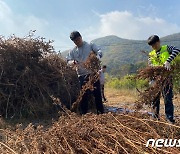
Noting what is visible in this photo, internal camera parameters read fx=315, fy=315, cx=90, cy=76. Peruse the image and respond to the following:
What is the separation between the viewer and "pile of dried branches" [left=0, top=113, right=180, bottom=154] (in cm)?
298

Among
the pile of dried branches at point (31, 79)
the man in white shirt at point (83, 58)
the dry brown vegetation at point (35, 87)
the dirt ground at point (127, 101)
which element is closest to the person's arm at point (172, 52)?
the dirt ground at point (127, 101)

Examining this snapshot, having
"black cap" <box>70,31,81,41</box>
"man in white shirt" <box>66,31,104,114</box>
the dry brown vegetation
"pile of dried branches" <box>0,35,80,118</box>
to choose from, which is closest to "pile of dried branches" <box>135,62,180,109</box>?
the dry brown vegetation

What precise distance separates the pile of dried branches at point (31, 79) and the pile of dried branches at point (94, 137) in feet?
11.2

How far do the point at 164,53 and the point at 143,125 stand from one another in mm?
1950

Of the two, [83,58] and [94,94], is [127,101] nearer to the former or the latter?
[94,94]

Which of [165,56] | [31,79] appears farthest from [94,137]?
[31,79]

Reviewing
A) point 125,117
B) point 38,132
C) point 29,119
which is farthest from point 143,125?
point 29,119

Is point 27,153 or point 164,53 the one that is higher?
point 164,53

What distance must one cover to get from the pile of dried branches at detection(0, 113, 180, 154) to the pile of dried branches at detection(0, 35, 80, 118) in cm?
342

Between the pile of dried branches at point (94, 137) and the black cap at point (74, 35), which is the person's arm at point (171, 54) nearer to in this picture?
the pile of dried branches at point (94, 137)

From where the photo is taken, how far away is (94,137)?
3301 mm

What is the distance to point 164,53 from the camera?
16.7 feet

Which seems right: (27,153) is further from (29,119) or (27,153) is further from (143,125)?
(29,119)

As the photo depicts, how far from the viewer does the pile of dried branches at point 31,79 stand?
7.12 meters
